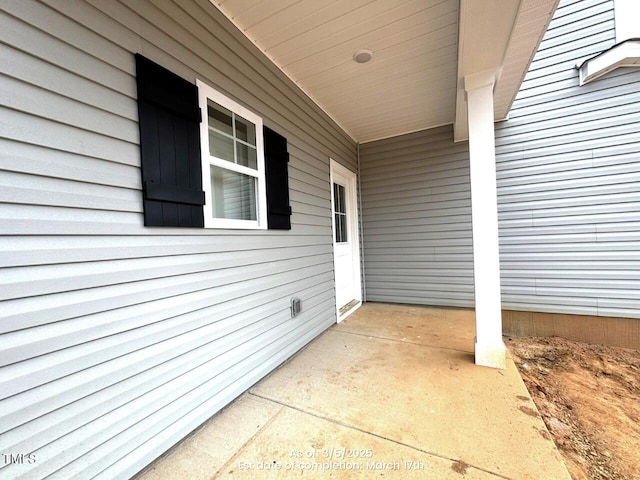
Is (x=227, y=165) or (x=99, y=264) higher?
(x=227, y=165)

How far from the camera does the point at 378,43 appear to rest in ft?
7.43

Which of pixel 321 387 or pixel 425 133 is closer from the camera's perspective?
pixel 321 387

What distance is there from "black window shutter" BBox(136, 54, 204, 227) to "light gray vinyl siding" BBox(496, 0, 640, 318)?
3.94 meters

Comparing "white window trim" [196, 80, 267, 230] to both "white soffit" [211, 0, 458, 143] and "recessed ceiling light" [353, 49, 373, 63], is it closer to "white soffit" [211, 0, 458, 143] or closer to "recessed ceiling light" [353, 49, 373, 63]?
"white soffit" [211, 0, 458, 143]

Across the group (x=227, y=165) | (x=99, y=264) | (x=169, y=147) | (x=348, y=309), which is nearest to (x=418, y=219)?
(x=348, y=309)

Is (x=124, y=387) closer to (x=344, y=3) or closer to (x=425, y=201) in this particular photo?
(x=344, y=3)

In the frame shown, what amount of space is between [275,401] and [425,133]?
4.18 metres

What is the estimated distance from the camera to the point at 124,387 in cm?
128

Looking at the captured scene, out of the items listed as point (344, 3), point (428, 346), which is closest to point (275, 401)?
point (428, 346)

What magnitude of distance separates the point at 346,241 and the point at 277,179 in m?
2.15

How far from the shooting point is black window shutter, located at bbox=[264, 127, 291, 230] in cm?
233

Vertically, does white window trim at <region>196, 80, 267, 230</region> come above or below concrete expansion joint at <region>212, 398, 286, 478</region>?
above

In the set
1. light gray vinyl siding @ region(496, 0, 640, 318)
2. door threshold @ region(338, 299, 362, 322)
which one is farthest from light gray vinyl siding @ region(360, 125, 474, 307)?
light gray vinyl siding @ region(496, 0, 640, 318)

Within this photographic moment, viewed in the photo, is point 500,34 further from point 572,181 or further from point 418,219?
point 418,219
